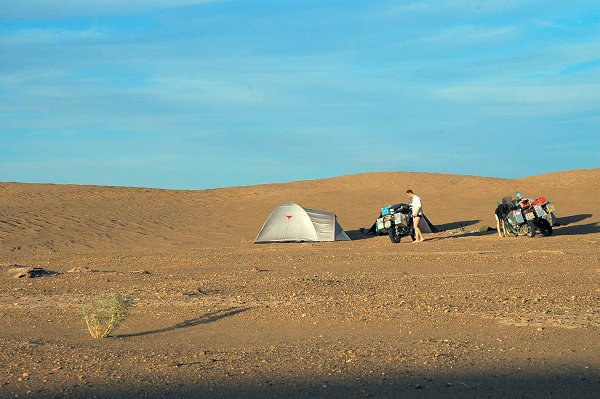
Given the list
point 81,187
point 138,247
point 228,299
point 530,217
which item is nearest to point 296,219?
point 138,247

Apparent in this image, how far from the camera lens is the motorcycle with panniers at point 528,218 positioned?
24.6 meters

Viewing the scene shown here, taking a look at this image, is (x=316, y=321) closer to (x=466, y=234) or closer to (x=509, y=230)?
(x=509, y=230)

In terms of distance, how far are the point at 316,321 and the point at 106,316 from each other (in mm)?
2486

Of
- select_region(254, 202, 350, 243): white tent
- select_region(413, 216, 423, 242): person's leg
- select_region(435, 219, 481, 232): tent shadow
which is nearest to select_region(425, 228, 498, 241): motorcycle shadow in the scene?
select_region(413, 216, 423, 242): person's leg

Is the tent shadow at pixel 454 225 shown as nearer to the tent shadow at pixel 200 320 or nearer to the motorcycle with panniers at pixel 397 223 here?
the motorcycle with panniers at pixel 397 223

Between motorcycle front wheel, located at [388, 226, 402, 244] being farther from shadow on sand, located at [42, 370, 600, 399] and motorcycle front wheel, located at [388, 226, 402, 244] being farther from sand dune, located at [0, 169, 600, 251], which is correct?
shadow on sand, located at [42, 370, 600, 399]

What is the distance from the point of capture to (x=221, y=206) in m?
43.4

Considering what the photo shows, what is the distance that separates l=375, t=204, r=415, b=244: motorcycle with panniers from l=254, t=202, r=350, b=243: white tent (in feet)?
6.78

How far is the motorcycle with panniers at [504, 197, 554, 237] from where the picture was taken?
80.6 feet

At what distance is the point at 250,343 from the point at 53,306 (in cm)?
423

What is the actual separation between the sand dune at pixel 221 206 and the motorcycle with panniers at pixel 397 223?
210 inches

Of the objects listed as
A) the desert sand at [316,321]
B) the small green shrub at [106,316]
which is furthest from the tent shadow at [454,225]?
the small green shrub at [106,316]

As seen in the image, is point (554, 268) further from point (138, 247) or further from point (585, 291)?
point (138, 247)

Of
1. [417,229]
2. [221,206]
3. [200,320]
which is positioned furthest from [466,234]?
[200,320]
